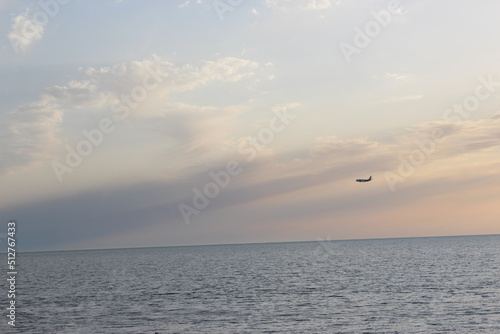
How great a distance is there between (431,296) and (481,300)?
8146mm

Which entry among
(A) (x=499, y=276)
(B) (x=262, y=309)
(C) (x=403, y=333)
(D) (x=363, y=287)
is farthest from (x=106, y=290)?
(A) (x=499, y=276)

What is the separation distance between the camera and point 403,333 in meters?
52.5

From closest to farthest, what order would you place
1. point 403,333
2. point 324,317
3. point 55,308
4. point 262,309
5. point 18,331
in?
point 403,333 < point 18,331 < point 324,317 < point 262,309 < point 55,308

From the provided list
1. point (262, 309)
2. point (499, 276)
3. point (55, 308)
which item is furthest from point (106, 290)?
point (499, 276)

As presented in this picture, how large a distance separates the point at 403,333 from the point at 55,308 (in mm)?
55204

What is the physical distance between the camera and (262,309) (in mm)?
69188

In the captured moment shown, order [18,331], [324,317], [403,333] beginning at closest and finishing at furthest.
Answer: [403,333]
[18,331]
[324,317]

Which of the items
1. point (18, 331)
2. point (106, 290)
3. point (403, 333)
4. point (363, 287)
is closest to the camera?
point (403, 333)

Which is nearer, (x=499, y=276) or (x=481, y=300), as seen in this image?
(x=481, y=300)

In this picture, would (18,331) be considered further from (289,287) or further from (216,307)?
(289,287)

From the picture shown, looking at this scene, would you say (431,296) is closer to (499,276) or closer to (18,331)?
(499,276)

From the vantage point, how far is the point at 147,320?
208 feet

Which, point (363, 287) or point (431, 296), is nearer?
point (431, 296)

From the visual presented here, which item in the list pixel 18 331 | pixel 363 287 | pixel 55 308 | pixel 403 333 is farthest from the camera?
pixel 363 287
